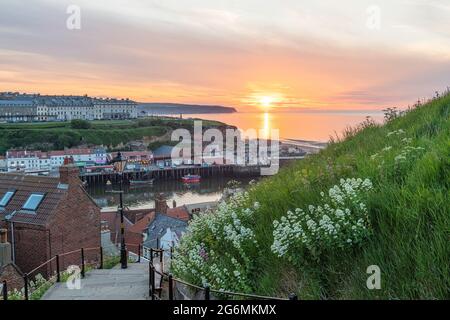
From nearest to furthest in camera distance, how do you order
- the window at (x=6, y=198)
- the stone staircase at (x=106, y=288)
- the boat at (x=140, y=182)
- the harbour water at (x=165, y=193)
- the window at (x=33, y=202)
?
1. the stone staircase at (x=106, y=288)
2. the window at (x=33, y=202)
3. the window at (x=6, y=198)
4. the harbour water at (x=165, y=193)
5. the boat at (x=140, y=182)

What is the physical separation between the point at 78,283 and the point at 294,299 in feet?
22.5

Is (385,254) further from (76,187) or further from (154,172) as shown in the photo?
(154,172)

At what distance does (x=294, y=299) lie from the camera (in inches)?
166

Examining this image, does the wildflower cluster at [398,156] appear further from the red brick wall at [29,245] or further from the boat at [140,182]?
the boat at [140,182]

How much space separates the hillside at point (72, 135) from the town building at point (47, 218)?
124 metres

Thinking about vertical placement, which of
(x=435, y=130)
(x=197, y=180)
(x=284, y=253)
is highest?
(x=435, y=130)

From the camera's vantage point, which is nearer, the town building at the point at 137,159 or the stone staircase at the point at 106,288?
the stone staircase at the point at 106,288

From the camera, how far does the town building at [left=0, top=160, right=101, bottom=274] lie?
827 inches

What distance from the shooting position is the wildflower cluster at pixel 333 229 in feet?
16.7

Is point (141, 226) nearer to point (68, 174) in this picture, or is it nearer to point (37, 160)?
point (68, 174)

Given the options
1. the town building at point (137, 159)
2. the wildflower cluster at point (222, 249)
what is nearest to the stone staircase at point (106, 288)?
the wildflower cluster at point (222, 249)

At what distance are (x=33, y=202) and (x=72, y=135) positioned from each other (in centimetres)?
13999
